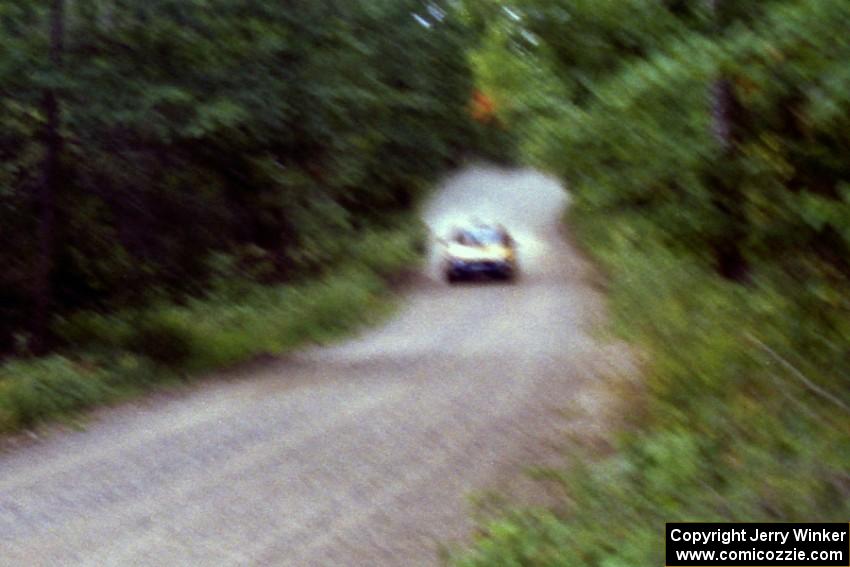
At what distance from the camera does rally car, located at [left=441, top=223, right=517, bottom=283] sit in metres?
34.0

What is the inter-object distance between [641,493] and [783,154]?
233cm

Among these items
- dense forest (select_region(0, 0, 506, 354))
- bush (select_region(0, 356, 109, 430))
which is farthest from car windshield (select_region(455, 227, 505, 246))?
bush (select_region(0, 356, 109, 430))

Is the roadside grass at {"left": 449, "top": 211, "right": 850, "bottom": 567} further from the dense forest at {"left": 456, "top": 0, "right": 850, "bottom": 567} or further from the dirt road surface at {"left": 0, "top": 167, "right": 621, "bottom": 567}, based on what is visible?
the dirt road surface at {"left": 0, "top": 167, "right": 621, "bottom": 567}

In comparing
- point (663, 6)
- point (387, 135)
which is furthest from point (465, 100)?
point (663, 6)

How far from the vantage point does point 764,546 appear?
615cm

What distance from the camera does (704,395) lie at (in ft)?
28.3

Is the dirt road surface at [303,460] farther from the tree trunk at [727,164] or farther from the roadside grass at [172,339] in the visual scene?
the tree trunk at [727,164]

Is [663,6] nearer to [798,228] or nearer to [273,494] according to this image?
[798,228]

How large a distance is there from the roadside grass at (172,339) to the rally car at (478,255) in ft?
22.8

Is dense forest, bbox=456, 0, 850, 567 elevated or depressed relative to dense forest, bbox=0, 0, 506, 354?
elevated

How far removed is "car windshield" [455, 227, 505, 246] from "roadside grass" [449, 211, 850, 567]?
80.9ft

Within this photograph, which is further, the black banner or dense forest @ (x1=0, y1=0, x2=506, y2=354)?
dense forest @ (x1=0, y1=0, x2=506, y2=354)

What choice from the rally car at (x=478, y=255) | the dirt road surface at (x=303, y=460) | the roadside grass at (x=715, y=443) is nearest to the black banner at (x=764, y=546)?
the roadside grass at (x=715, y=443)

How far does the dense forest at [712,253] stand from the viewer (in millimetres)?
6738
